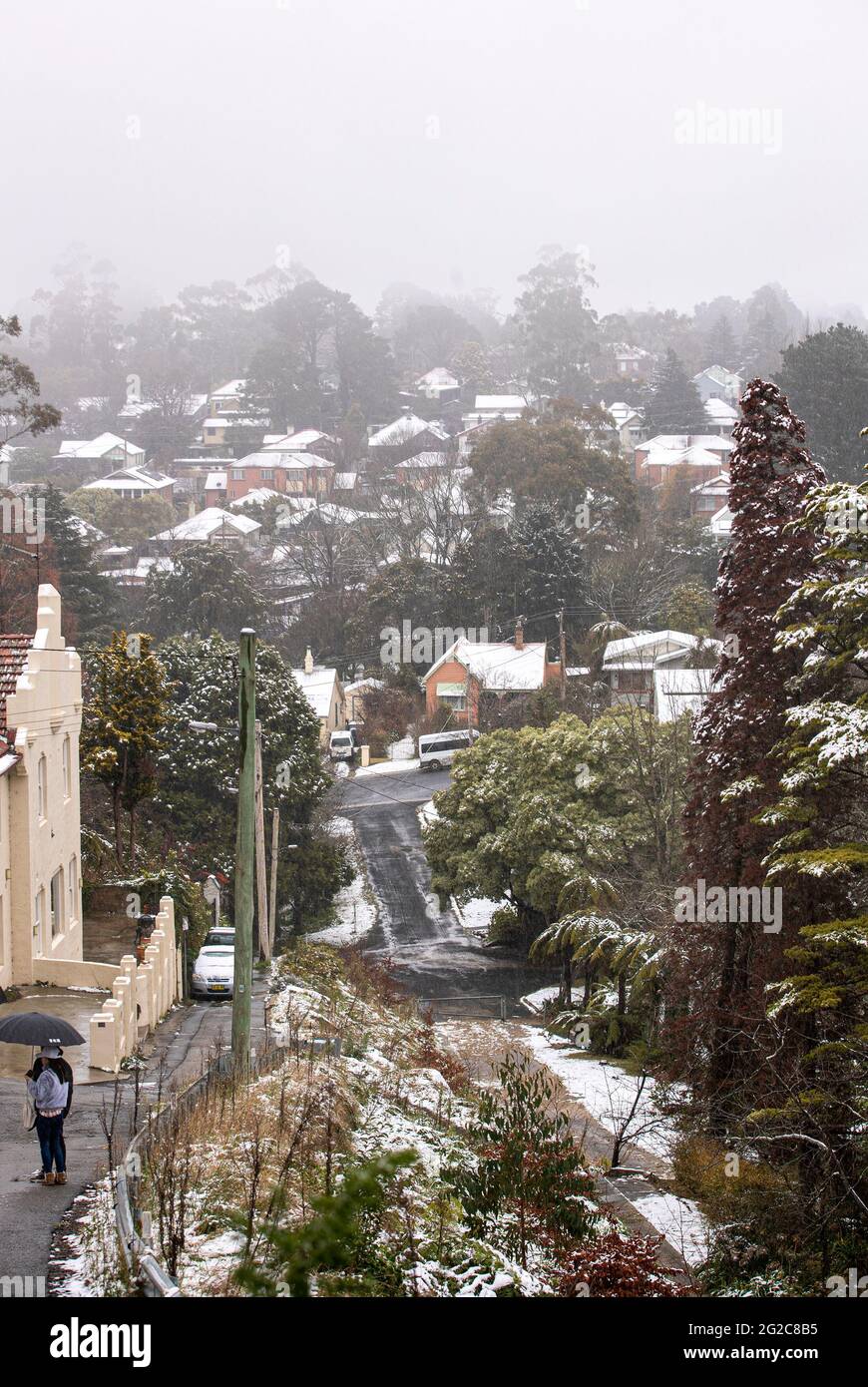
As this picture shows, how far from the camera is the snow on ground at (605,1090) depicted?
19672 millimetres

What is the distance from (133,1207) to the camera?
9773 mm

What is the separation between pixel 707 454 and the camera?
96188mm

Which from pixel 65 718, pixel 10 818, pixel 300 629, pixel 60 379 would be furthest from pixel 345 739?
pixel 60 379

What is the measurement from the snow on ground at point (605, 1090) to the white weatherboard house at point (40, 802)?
855cm

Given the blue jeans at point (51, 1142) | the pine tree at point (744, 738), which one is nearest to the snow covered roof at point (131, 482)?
the pine tree at point (744, 738)

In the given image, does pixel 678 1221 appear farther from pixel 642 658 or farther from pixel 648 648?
pixel 648 648

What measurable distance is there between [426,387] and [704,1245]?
426 feet

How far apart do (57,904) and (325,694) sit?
37.3 m

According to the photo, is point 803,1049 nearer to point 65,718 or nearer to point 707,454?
point 65,718

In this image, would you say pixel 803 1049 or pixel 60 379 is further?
pixel 60 379

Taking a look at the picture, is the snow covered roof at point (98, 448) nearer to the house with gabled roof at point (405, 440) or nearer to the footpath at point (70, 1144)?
the house with gabled roof at point (405, 440)

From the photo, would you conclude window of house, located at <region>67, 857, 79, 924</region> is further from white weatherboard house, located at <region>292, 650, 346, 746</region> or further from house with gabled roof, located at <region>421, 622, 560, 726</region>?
white weatherboard house, located at <region>292, 650, 346, 746</region>

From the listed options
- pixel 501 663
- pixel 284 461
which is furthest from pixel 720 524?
pixel 284 461
